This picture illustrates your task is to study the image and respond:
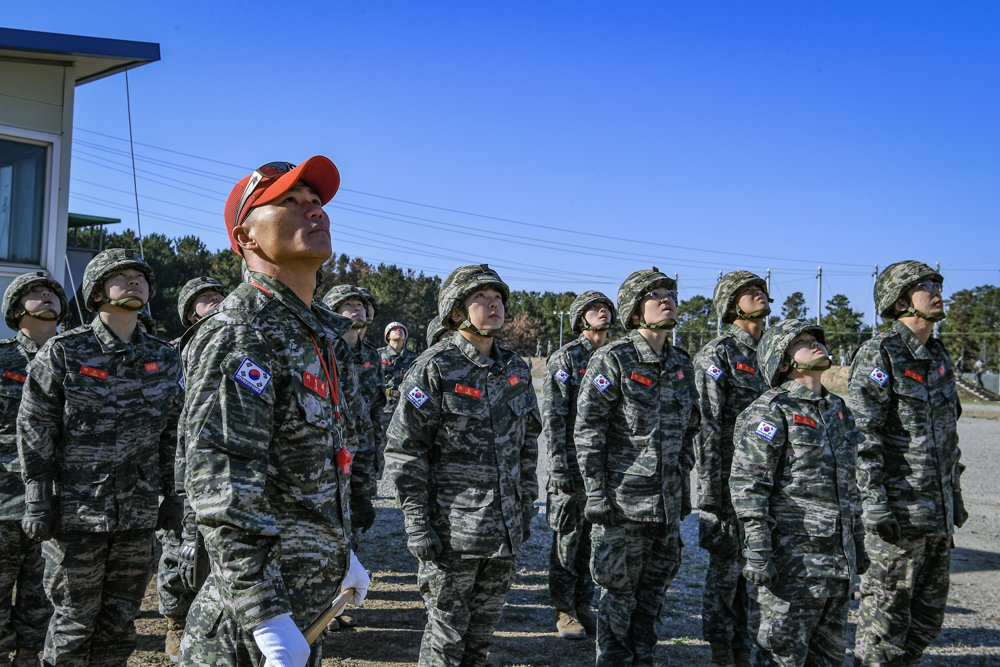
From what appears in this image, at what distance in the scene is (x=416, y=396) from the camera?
14.2 feet

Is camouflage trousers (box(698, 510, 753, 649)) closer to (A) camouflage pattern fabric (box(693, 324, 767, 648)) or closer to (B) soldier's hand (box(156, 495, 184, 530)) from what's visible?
(A) camouflage pattern fabric (box(693, 324, 767, 648))

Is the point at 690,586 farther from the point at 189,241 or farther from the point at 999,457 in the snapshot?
the point at 189,241

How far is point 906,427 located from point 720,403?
1.33 meters

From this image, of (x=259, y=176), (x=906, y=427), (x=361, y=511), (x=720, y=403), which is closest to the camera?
(x=259, y=176)

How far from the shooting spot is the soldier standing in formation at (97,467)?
412 centimetres

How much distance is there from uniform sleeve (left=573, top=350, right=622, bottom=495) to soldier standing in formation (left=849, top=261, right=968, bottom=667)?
1685mm

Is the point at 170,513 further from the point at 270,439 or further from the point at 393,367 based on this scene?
the point at 393,367

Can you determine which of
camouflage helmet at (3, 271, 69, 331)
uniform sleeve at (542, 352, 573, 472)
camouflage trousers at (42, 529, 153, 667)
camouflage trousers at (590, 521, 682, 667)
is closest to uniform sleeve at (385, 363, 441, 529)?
camouflage trousers at (590, 521, 682, 667)

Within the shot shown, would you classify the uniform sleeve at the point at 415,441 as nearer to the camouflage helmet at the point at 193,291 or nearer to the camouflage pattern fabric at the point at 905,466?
the camouflage helmet at the point at 193,291

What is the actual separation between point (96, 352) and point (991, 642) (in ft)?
22.4

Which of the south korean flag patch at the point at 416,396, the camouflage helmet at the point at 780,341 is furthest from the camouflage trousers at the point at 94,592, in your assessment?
the camouflage helmet at the point at 780,341

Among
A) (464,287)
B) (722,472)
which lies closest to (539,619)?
(722,472)

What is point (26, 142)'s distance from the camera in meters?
7.61

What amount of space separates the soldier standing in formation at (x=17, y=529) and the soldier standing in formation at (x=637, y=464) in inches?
144
